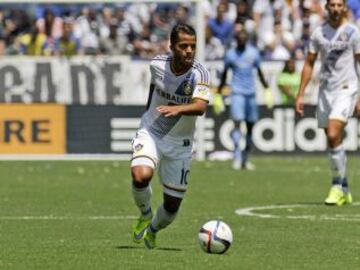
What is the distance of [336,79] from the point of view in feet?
53.9

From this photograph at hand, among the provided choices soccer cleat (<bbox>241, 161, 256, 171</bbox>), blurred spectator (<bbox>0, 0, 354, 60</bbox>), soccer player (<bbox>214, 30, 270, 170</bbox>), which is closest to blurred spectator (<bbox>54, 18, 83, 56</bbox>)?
blurred spectator (<bbox>0, 0, 354, 60</bbox>)

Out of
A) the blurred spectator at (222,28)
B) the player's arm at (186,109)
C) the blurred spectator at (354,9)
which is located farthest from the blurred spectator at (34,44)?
the player's arm at (186,109)

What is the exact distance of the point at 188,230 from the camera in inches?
518

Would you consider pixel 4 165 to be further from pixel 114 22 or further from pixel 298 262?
pixel 298 262

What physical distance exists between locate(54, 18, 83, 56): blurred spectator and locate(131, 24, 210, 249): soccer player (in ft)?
53.5

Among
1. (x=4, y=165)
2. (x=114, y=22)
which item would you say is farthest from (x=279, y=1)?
(x=4, y=165)

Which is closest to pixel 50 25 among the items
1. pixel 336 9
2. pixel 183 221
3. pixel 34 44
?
pixel 34 44

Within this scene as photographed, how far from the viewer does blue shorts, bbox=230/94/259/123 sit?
80.2 ft

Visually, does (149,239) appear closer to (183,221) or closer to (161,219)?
(161,219)

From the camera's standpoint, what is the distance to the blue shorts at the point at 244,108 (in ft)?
80.2

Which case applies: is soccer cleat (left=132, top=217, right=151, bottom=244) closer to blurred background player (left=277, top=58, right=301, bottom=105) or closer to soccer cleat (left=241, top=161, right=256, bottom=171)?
soccer cleat (left=241, top=161, right=256, bottom=171)

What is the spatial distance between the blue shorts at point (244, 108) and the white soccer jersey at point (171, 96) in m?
12.8

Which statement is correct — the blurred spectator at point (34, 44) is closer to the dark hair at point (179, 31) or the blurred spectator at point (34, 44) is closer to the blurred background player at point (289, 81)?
the blurred background player at point (289, 81)

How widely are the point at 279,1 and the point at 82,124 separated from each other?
25.8ft
